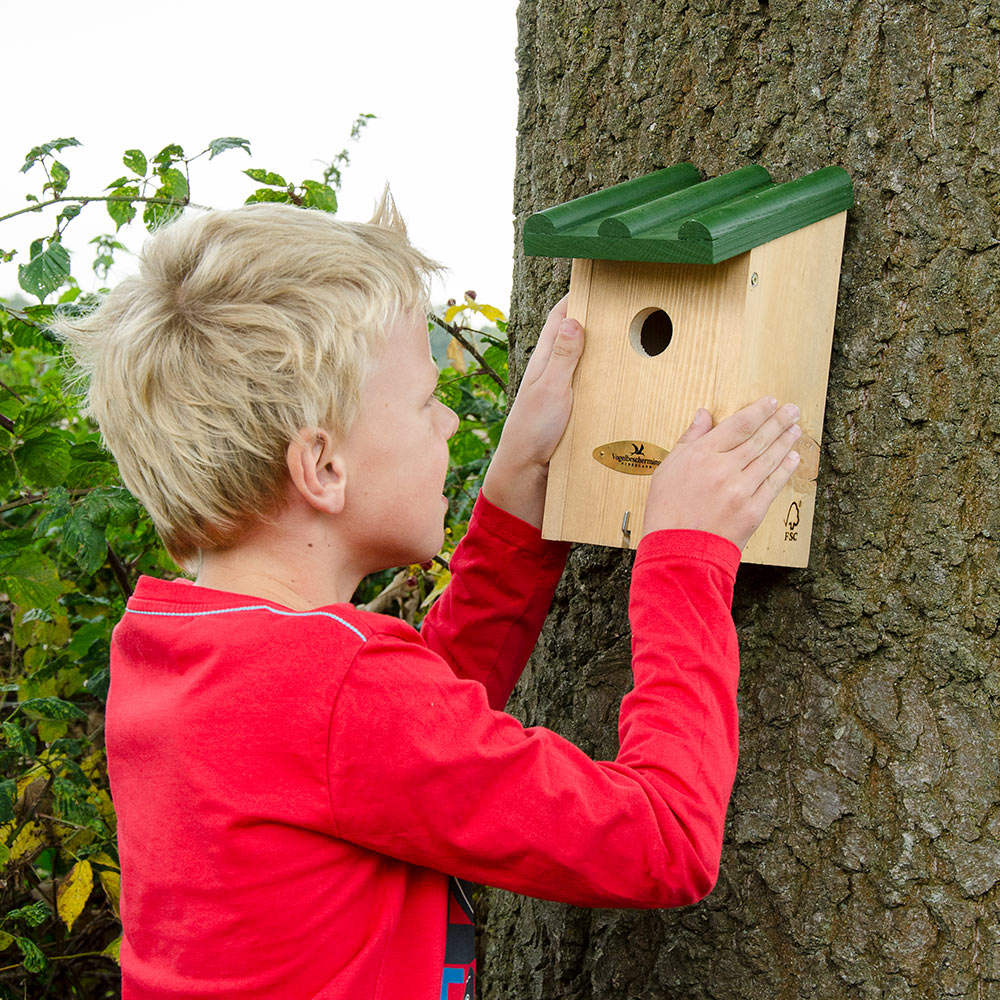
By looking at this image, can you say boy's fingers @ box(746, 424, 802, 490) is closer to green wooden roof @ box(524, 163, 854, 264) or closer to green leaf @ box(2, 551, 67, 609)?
green wooden roof @ box(524, 163, 854, 264)

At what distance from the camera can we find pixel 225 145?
6.91 ft

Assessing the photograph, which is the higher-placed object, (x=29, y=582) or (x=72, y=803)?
(x=29, y=582)

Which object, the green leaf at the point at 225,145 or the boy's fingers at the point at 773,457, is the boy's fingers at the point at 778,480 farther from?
the green leaf at the point at 225,145

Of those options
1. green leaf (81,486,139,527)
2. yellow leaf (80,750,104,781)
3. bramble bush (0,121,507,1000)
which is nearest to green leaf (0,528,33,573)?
bramble bush (0,121,507,1000)

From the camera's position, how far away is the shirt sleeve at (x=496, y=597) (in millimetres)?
1771

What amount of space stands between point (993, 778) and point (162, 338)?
1324 millimetres

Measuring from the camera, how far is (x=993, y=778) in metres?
1.54

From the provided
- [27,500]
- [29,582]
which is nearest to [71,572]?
[27,500]

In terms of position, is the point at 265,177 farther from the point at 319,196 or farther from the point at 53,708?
the point at 53,708

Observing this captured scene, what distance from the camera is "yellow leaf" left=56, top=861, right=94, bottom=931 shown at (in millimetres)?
2131

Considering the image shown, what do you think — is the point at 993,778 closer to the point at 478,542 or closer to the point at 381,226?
the point at 478,542

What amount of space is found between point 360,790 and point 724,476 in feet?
2.03

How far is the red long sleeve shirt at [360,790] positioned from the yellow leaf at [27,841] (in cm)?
112

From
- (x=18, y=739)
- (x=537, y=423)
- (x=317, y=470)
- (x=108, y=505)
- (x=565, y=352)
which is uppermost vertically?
(x=565, y=352)
